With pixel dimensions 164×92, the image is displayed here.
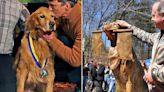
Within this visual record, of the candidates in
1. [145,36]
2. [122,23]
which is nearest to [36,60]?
[122,23]

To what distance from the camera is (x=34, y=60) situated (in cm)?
320

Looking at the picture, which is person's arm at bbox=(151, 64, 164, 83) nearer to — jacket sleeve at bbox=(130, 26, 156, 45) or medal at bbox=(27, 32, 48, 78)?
jacket sleeve at bbox=(130, 26, 156, 45)

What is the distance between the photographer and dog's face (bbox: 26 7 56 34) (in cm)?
310

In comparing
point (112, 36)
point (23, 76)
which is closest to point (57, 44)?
point (23, 76)

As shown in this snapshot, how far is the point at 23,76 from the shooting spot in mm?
3211

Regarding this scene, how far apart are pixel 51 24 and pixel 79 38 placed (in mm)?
260

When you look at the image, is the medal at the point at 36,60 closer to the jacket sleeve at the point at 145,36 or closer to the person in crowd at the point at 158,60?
the jacket sleeve at the point at 145,36

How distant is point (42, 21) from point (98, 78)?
0.66 meters

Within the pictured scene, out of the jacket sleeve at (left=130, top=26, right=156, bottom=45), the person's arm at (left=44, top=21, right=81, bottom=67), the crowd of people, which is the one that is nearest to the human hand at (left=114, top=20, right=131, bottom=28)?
the jacket sleeve at (left=130, top=26, right=156, bottom=45)

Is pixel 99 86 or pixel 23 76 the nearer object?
pixel 99 86

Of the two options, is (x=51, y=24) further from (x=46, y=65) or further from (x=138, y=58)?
(x=138, y=58)

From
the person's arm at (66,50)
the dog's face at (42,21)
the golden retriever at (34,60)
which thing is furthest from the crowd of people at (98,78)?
the dog's face at (42,21)

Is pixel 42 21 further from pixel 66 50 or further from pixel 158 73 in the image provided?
pixel 158 73

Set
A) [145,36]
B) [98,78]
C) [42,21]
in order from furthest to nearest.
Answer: [42,21], [98,78], [145,36]
